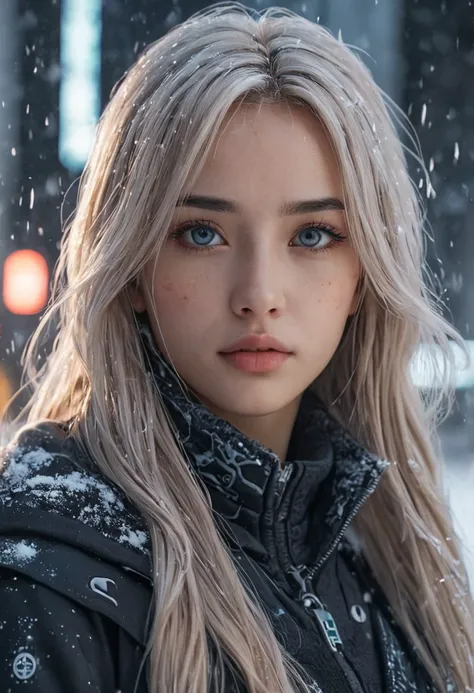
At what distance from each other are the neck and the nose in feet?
0.77

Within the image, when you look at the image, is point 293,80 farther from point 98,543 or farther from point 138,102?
point 98,543

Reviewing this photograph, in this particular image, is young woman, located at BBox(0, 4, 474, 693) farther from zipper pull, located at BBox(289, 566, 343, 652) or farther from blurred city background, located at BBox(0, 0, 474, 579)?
blurred city background, located at BBox(0, 0, 474, 579)

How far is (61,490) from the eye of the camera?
1.68 m

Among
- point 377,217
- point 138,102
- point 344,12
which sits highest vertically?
point 344,12

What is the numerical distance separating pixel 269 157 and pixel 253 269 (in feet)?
0.67

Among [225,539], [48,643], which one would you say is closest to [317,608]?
[225,539]

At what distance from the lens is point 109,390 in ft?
6.32

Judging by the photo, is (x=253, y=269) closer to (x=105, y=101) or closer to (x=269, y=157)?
(x=269, y=157)

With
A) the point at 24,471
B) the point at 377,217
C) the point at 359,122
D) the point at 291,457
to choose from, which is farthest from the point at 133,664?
the point at 359,122

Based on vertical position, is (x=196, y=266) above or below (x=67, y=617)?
above

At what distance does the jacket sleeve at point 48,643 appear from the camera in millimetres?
1496

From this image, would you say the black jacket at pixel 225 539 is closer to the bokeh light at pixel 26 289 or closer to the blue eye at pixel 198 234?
the blue eye at pixel 198 234

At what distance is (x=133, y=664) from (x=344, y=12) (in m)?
6.95

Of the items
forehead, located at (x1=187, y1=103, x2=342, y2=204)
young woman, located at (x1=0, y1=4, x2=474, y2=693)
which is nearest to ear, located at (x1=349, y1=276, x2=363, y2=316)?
young woman, located at (x1=0, y1=4, x2=474, y2=693)
